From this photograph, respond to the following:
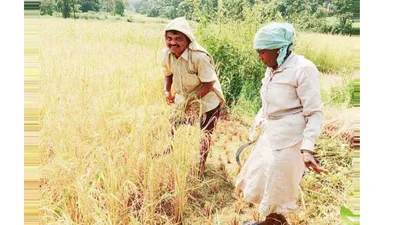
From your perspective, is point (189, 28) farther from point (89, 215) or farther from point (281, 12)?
point (89, 215)

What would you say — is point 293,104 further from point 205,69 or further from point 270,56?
point 205,69

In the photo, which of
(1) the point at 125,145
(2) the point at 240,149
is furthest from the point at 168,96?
(2) the point at 240,149

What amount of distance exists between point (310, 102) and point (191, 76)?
0.62 m

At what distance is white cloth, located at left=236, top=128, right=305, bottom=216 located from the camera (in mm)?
2010

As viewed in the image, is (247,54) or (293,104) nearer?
(293,104)

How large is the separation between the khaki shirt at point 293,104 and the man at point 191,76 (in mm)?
306

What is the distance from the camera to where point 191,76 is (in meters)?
2.26

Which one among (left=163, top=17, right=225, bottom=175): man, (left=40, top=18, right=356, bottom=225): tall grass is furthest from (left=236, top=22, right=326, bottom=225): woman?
(left=163, top=17, right=225, bottom=175): man

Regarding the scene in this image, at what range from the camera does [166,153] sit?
2.26m

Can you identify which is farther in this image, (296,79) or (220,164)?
(220,164)

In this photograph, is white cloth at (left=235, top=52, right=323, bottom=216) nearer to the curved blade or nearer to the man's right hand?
the curved blade

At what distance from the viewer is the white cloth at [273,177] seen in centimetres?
201

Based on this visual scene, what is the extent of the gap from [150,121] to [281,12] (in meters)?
0.77
